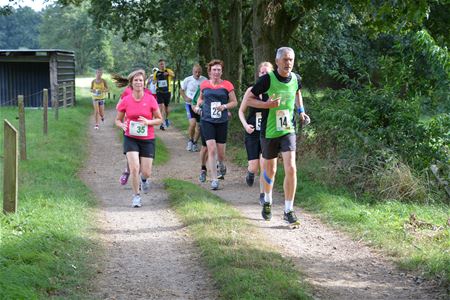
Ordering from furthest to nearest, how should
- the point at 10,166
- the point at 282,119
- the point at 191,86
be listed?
the point at 191,86 → the point at 282,119 → the point at 10,166

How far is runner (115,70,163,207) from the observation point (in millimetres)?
9406

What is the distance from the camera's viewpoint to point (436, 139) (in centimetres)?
1088

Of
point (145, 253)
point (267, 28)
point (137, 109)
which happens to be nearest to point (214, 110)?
point (137, 109)

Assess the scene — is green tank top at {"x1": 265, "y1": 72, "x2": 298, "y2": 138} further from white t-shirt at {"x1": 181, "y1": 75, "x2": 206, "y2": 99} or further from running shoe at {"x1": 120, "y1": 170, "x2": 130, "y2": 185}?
white t-shirt at {"x1": 181, "y1": 75, "x2": 206, "y2": 99}

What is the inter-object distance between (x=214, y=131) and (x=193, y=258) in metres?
4.37

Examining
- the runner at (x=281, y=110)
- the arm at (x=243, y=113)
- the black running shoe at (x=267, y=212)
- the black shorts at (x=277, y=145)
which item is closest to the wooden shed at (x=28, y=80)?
the arm at (x=243, y=113)

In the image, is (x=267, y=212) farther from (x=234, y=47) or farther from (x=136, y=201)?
(x=234, y=47)

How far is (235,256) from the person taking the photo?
640cm

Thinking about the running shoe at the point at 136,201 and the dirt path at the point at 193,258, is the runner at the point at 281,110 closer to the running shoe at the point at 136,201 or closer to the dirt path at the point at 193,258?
the dirt path at the point at 193,258

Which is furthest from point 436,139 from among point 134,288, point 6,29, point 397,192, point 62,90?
point 6,29

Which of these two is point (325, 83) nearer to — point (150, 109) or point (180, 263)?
point (150, 109)

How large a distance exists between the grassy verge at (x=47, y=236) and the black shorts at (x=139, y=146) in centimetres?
102

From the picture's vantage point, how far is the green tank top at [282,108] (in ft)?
26.5

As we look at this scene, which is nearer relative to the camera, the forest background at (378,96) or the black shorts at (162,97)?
the forest background at (378,96)
